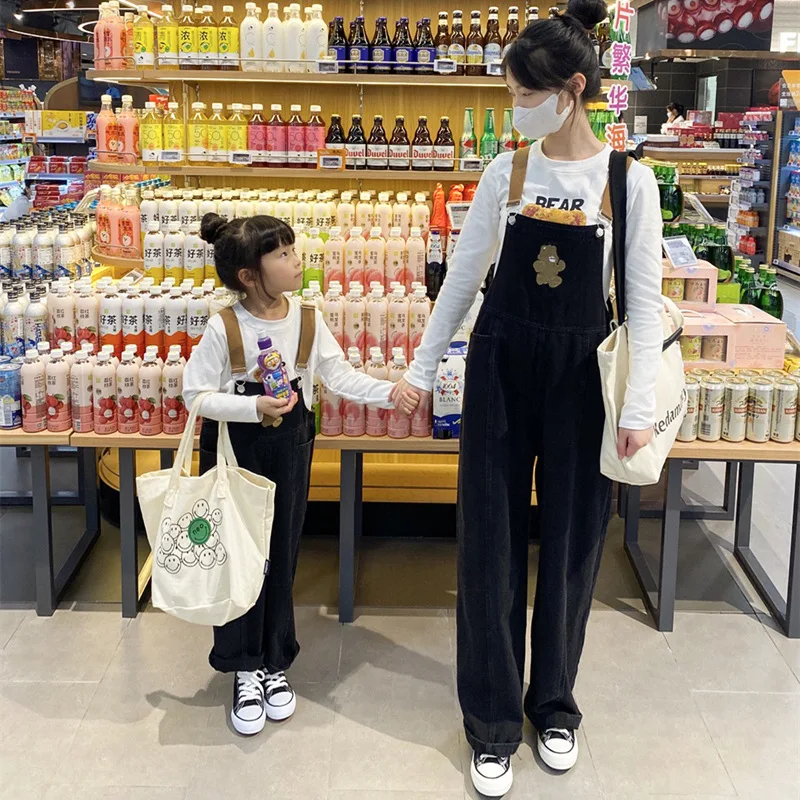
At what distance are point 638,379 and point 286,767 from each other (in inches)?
52.5

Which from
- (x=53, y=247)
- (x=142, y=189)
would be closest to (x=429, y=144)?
(x=142, y=189)

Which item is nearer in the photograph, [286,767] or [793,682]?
[286,767]

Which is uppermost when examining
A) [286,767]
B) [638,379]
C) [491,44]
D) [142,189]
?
[491,44]

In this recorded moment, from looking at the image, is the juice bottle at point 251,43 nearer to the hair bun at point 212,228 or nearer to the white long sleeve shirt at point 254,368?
the hair bun at point 212,228

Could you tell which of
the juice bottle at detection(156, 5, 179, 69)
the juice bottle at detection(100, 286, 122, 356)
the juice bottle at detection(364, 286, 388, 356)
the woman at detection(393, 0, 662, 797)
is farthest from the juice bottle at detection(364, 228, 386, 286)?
the juice bottle at detection(156, 5, 179, 69)

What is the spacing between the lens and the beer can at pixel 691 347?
11.5ft

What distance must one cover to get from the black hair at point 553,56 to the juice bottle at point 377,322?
1.28 metres

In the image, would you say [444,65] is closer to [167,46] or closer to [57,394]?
[167,46]

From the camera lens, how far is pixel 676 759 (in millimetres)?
2736

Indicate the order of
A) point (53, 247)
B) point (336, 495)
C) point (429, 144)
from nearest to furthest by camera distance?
point (336, 495) → point (53, 247) → point (429, 144)

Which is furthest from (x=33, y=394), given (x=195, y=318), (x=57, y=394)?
(x=195, y=318)

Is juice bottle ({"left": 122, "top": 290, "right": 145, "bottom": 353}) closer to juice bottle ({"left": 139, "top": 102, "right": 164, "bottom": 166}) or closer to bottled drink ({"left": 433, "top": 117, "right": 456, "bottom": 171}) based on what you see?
juice bottle ({"left": 139, "top": 102, "right": 164, "bottom": 166})

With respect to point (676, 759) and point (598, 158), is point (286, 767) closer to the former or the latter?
point (676, 759)

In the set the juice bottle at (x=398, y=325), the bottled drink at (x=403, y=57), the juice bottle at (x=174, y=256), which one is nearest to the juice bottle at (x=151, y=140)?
the juice bottle at (x=174, y=256)
